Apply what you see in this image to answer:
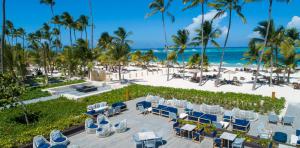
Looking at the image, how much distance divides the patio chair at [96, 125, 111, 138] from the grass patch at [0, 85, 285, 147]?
2.11 metres

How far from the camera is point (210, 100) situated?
1814cm

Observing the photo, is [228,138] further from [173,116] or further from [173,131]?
[173,116]

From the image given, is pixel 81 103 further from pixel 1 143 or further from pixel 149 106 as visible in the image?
pixel 1 143

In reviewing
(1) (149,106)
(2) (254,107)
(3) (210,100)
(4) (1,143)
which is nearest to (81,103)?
(1) (149,106)

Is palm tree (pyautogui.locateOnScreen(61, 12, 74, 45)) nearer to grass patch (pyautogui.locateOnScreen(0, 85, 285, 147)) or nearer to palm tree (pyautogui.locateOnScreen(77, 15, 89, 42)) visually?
palm tree (pyautogui.locateOnScreen(77, 15, 89, 42))

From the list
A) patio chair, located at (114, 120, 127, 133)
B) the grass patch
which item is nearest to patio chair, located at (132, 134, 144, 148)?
patio chair, located at (114, 120, 127, 133)

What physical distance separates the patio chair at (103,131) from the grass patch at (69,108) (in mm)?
2111

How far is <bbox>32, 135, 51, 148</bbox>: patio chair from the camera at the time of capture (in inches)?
402

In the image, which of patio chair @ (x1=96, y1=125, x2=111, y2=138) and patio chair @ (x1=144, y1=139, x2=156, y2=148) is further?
patio chair @ (x1=96, y1=125, x2=111, y2=138)

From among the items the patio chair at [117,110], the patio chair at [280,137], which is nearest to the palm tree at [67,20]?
the patio chair at [117,110]

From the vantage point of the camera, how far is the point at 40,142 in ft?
34.3

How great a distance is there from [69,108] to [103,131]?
7076mm

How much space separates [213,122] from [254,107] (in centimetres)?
571

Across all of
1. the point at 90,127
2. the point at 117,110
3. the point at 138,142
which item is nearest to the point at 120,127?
the point at 90,127
